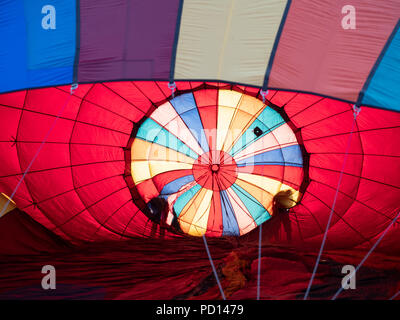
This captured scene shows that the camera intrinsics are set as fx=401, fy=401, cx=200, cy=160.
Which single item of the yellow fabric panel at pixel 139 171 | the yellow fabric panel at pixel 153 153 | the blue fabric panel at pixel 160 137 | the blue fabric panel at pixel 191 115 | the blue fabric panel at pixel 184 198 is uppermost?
the blue fabric panel at pixel 191 115

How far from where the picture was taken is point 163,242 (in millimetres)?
4645

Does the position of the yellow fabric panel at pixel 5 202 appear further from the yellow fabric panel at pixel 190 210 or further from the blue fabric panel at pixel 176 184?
the yellow fabric panel at pixel 190 210

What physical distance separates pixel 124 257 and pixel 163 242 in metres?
0.60

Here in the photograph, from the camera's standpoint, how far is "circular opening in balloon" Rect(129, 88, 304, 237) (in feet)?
15.2

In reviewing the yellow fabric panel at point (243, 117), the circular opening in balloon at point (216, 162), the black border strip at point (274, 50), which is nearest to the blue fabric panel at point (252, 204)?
the circular opening in balloon at point (216, 162)

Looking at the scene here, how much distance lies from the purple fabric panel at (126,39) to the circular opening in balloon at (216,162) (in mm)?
1424

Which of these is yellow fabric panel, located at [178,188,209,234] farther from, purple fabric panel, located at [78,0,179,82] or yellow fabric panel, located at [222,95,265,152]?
purple fabric panel, located at [78,0,179,82]

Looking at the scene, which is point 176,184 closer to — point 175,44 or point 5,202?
point 5,202

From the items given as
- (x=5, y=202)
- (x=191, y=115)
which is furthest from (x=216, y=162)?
(x=5, y=202)

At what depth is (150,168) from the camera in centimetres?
491

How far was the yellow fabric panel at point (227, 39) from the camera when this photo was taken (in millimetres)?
2973

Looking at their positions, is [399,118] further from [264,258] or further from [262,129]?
[264,258]

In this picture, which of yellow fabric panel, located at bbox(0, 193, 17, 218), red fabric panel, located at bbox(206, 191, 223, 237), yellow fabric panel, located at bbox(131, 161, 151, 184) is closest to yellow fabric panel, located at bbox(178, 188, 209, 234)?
red fabric panel, located at bbox(206, 191, 223, 237)

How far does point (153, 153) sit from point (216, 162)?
30.5 inches
